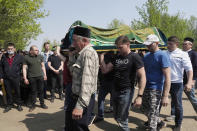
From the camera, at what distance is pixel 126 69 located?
334 cm

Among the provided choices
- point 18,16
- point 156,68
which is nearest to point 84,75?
Answer: point 156,68

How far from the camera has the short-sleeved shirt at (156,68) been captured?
339cm

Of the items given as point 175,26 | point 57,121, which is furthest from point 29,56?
point 175,26

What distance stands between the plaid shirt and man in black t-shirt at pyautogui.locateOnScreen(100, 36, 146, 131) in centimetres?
113

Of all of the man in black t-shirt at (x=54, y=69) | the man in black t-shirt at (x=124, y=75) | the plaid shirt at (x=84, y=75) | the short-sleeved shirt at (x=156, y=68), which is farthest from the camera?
the man in black t-shirt at (x=54, y=69)

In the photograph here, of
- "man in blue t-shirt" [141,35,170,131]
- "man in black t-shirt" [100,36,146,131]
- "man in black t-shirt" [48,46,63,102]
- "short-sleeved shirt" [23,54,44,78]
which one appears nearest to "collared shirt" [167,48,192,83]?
"man in blue t-shirt" [141,35,170,131]

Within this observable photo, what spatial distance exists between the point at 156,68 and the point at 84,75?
1812 millimetres

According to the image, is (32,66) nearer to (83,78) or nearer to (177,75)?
(83,78)

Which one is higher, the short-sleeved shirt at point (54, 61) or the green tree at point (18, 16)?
the green tree at point (18, 16)

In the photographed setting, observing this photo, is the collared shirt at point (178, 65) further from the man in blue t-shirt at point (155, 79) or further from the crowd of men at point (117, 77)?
the man in blue t-shirt at point (155, 79)

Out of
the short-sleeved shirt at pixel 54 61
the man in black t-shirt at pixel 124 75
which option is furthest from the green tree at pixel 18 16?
the man in black t-shirt at pixel 124 75

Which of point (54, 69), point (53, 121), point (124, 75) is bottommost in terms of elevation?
point (53, 121)

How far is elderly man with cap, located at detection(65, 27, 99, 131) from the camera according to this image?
7.21ft

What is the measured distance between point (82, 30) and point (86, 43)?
0.18m
